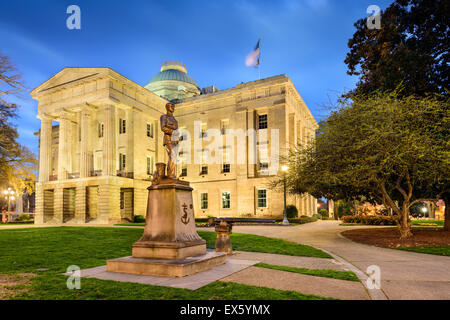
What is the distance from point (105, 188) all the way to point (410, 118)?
29.6 m

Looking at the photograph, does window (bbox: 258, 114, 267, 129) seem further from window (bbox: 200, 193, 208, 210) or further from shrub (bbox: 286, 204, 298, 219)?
window (bbox: 200, 193, 208, 210)

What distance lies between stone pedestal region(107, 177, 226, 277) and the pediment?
31.2 m

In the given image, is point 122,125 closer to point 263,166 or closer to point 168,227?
point 263,166

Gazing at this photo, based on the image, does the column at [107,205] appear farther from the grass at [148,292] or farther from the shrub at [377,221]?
the grass at [148,292]

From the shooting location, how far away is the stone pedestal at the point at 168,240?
7.29 metres

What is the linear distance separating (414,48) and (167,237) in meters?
17.2

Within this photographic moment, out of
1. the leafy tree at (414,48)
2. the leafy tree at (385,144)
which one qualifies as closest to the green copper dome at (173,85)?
the leafy tree at (414,48)

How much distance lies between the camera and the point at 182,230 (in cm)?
817

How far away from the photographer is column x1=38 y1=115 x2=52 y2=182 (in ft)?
127

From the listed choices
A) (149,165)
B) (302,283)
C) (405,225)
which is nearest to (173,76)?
(149,165)

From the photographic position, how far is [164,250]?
25.2 feet

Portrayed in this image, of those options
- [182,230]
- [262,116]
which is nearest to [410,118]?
[182,230]
